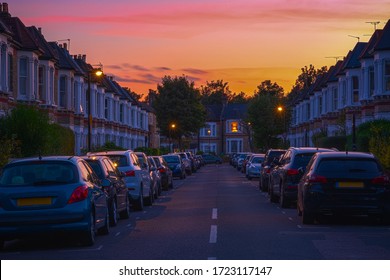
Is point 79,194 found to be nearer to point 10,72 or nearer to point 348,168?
point 348,168

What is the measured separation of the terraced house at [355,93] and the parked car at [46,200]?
25450mm

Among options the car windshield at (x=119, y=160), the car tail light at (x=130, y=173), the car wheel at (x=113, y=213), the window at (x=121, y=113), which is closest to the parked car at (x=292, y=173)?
the car tail light at (x=130, y=173)

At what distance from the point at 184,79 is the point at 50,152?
69366 mm

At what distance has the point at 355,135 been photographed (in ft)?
129

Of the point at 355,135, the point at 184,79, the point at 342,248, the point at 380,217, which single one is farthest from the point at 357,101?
the point at 184,79

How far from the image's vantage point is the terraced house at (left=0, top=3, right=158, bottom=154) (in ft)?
129

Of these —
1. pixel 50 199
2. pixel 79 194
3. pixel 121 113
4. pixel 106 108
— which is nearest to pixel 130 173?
pixel 79 194

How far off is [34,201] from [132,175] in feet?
32.1

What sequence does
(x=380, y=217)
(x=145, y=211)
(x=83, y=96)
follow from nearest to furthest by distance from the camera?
(x=380, y=217)
(x=145, y=211)
(x=83, y=96)

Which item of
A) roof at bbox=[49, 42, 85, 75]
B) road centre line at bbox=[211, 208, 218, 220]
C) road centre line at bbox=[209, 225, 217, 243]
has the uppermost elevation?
roof at bbox=[49, 42, 85, 75]

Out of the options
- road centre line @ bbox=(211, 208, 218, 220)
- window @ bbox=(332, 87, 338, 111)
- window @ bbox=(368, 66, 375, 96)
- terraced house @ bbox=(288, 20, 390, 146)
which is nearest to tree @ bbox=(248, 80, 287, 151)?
terraced house @ bbox=(288, 20, 390, 146)

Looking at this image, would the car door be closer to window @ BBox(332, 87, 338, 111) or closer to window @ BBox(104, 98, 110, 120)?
window @ BBox(332, 87, 338, 111)

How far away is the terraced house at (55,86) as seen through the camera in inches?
1554
